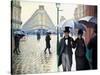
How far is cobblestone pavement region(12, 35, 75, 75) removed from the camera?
177 cm

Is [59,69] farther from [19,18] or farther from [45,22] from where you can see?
[19,18]

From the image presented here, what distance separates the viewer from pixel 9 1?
1761 mm

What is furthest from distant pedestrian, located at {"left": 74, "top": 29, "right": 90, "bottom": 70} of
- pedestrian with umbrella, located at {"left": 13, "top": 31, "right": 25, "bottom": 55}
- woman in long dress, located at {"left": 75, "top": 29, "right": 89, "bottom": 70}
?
pedestrian with umbrella, located at {"left": 13, "top": 31, "right": 25, "bottom": 55}

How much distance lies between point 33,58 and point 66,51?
335 millimetres

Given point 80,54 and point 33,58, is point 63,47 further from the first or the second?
point 33,58

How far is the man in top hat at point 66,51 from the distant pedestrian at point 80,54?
6cm

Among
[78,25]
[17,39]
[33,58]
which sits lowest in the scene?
[33,58]

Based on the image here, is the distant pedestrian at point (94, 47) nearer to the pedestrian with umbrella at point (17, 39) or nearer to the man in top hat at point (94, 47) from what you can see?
the man in top hat at point (94, 47)

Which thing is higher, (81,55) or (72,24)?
(72,24)

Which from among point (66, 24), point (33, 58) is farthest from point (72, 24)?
point (33, 58)

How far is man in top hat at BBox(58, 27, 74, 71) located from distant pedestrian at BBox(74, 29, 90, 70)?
0.06 meters

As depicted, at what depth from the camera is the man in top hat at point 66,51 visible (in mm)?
1896

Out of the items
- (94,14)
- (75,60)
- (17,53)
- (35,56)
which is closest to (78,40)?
(75,60)

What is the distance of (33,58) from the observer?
1.81 metres
